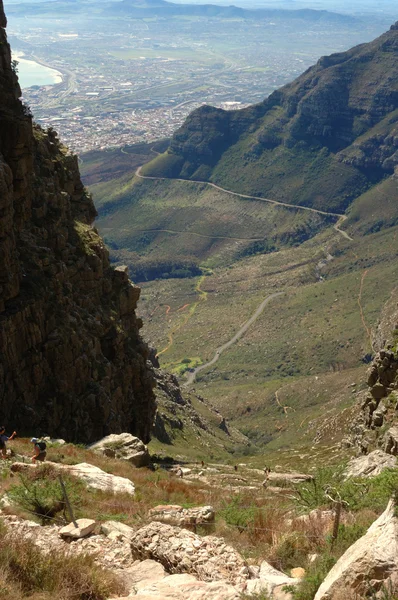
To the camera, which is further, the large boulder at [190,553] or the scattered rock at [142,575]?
the large boulder at [190,553]

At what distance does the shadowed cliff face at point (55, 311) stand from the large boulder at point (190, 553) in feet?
62.7

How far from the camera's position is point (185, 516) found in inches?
810

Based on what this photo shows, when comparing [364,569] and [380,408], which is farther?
[380,408]

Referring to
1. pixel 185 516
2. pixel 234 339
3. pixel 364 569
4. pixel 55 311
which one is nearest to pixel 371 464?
pixel 185 516

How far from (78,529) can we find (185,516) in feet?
11.0

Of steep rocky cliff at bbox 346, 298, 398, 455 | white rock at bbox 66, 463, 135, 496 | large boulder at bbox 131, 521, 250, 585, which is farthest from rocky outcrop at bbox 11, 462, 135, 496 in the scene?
steep rocky cliff at bbox 346, 298, 398, 455

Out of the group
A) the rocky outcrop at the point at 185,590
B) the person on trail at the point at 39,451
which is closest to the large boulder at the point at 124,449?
the person on trail at the point at 39,451

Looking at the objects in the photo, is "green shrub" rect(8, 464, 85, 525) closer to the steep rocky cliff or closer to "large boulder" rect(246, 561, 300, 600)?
"large boulder" rect(246, 561, 300, 600)

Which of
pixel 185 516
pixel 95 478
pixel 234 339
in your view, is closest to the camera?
pixel 185 516

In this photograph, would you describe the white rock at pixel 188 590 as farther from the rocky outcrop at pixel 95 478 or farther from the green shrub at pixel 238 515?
the rocky outcrop at pixel 95 478

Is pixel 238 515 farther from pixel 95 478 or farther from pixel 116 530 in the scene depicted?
pixel 95 478

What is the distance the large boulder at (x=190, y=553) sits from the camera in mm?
16219

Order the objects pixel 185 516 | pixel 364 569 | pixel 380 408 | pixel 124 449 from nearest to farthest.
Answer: pixel 364 569
pixel 185 516
pixel 124 449
pixel 380 408

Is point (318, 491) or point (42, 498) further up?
point (318, 491)
